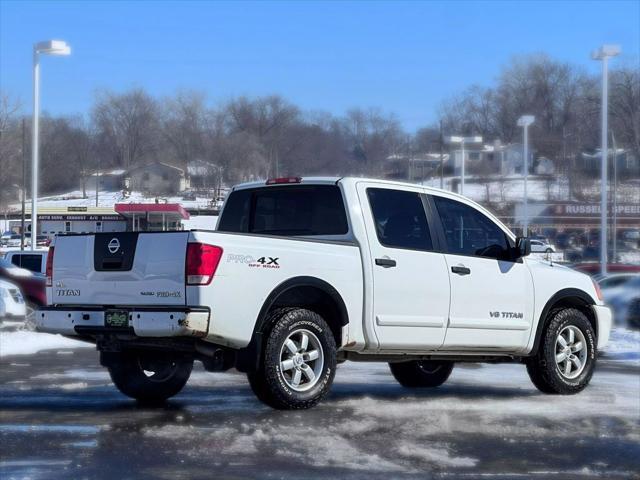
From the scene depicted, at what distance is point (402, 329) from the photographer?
8.69 metres

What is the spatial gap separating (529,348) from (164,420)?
3.72 metres

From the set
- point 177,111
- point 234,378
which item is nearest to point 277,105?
point 177,111

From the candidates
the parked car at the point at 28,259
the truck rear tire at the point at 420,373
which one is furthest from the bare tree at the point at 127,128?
the truck rear tire at the point at 420,373

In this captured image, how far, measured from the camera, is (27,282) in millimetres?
22000

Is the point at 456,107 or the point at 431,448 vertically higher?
the point at 456,107

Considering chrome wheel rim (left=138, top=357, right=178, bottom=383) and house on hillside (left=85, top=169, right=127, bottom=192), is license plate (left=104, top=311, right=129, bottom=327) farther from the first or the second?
house on hillside (left=85, top=169, right=127, bottom=192)

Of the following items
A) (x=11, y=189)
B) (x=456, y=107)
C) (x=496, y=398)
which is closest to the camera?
(x=496, y=398)

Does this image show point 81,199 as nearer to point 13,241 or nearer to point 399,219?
point 13,241

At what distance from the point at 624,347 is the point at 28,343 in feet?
28.1

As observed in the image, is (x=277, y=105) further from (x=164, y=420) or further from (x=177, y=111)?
(x=164, y=420)

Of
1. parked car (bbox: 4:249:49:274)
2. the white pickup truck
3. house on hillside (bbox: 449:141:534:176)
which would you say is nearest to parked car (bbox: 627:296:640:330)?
the white pickup truck

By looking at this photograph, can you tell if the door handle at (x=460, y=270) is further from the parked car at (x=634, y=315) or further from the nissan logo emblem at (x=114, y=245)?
the parked car at (x=634, y=315)

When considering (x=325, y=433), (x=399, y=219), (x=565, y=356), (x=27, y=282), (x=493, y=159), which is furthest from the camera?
(x=493, y=159)

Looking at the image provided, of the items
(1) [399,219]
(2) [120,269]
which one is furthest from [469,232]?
(2) [120,269]
